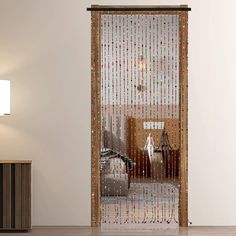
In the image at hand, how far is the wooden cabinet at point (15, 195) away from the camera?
18.9 ft

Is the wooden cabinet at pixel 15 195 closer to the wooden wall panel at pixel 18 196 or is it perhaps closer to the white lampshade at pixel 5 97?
the wooden wall panel at pixel 18 196

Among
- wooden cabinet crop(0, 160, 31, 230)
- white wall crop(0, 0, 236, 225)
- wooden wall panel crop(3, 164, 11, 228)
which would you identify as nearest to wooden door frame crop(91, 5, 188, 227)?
white wall crop(0, 0, 236, 225)

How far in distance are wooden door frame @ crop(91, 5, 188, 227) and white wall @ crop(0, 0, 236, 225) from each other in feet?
0.19

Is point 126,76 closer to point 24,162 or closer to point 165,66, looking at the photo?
point 165,66

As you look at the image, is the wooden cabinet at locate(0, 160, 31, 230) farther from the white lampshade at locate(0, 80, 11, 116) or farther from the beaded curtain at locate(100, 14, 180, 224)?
the beaded curtain at locate(100, 14, 180, 224)

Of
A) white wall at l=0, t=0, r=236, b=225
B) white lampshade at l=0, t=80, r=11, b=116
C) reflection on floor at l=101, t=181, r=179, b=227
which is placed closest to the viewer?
white lampshade at l=0, t=80, r=11, b=116

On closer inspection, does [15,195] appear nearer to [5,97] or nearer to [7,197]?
[7,197]

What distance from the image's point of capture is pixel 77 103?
6.12m

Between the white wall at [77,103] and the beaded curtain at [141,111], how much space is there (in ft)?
0.68

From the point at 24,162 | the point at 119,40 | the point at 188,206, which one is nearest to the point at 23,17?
the point at 119,40

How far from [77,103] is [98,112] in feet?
0.71

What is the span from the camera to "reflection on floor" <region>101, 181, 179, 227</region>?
625cm

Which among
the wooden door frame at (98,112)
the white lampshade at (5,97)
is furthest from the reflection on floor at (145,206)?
the white lampshade at (5,97)

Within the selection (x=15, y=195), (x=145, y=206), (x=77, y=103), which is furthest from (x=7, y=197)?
(x=145, y=206)
